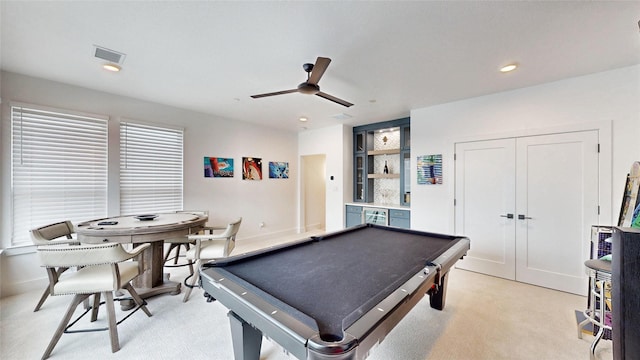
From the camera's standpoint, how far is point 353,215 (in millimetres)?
5336

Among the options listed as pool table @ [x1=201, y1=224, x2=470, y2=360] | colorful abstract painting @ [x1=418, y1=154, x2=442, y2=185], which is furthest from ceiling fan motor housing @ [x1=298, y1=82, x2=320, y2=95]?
colorful abstract painting @ [x1=418, y1=154, x2=442, y2=185]

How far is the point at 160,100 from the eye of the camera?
3.78m

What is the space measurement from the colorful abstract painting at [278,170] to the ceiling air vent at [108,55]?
11.1 ft

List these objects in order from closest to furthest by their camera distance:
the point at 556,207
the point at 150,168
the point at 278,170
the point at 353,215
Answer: the point at 556,207 → the point at 150,168 → the point at 353,215 → the point at 278,170

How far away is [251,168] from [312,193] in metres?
2.03

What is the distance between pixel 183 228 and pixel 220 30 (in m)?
2.09

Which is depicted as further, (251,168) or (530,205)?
(251,168)

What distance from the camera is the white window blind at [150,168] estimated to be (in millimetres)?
3645

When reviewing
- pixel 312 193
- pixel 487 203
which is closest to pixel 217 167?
pixel 312 193

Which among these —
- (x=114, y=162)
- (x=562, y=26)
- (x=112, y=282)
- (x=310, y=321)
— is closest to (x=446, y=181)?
(x=562, y=26)

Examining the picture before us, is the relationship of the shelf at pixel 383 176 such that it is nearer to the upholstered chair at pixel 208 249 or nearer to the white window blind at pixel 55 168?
the upholstered chair at pixel 208 249

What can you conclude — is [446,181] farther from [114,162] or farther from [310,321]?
[114,162]

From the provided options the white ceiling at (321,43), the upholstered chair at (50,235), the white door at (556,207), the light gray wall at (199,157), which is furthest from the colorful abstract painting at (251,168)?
the white door at (556,207)

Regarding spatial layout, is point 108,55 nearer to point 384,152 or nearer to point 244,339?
point 244,339
